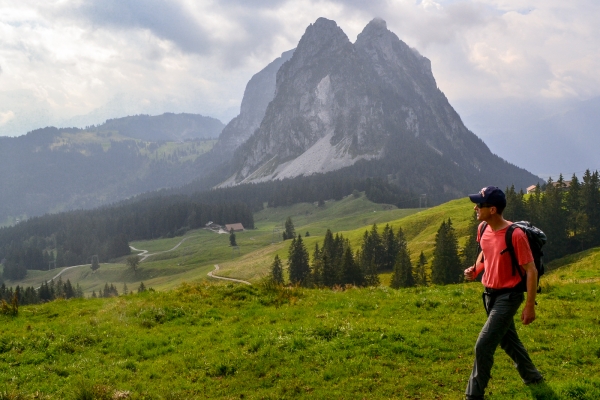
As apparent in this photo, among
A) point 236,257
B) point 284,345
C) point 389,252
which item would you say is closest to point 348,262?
point 389,252

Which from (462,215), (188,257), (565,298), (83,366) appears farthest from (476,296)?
(188,257)

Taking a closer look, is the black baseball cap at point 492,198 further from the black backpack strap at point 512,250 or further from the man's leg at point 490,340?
the man's leg at point 490,340

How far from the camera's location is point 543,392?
8656mm

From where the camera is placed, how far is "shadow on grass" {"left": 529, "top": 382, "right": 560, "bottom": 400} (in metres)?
8.48

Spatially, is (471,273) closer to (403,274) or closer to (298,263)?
(403,274)

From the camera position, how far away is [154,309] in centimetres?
1880

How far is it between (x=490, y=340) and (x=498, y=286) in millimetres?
1246

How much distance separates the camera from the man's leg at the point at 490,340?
875 cm

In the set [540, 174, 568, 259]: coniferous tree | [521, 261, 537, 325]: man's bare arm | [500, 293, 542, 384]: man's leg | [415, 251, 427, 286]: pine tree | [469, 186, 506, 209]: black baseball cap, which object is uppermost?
[469, 186, 506, 209]: black baseball cap

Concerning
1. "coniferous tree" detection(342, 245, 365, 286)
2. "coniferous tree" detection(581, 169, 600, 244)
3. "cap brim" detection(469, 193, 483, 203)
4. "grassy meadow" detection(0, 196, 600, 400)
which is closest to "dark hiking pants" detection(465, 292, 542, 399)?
"grassy meadow" detection(0, 196, 600, 400)

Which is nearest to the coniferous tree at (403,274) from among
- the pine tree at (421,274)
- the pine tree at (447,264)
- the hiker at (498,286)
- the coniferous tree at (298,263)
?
the pine tree at (421,274)

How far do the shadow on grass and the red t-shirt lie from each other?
96.0 inches

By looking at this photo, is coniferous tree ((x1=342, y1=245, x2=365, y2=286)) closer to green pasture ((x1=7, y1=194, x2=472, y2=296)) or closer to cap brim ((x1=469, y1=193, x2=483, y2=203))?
green pasture ((x1=7, y1=194, x2=472, y2=296))

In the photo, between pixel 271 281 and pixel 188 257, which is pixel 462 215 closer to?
pixel 271 281
